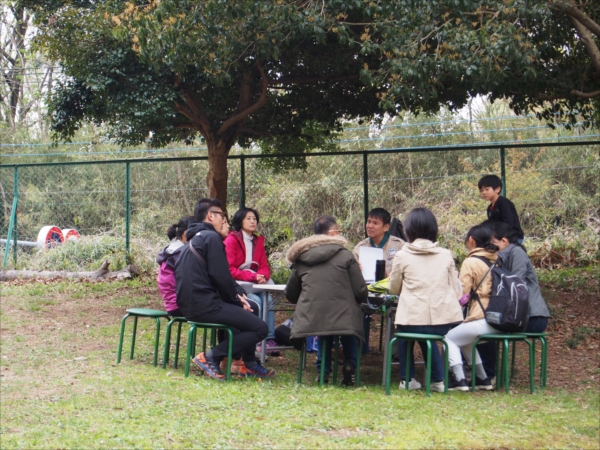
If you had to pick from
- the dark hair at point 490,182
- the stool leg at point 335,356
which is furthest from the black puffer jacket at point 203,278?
the dark hair at point 490,182

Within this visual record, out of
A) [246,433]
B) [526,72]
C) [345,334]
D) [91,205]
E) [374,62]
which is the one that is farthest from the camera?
[91,205]

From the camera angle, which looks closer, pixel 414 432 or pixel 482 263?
pixel 414 432

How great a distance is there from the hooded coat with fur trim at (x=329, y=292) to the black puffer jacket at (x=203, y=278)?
661mm

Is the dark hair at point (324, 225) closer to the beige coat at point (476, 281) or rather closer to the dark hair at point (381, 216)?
the dark hair at point (381, 216)

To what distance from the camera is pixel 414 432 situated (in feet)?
15.8

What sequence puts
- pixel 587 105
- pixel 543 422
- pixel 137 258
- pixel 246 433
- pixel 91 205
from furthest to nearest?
pixel 91 205
pixel 137 258
pixel 587 105
pixel 543 422
pixel 246 433

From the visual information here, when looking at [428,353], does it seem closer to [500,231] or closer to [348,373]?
[348,373]

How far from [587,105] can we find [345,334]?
20.2 feet

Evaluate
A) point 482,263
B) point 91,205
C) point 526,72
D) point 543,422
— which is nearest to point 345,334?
point 482,263

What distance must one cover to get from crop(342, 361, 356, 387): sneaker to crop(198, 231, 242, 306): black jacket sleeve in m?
1.15

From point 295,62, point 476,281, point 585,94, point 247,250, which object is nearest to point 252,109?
point 295,62

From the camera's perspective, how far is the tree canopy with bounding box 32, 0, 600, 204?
7.48 metres

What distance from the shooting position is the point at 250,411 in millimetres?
5320

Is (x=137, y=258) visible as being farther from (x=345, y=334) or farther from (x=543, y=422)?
(x=543, y=422)
